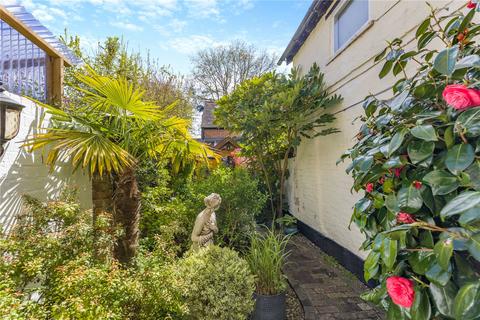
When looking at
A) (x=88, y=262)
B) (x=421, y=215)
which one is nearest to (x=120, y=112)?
(x=88, y=262)

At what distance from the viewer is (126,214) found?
3598 mm

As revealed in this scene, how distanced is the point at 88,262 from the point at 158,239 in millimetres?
1002

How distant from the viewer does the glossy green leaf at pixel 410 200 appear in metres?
1.45

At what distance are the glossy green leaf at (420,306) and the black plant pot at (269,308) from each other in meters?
1.98

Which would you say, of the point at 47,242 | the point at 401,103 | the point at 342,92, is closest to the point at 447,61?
A: the point at 401,103

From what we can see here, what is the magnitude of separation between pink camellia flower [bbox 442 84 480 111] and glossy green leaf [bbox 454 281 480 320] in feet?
2.82

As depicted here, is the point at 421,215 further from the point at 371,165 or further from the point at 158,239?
the point at 158,239

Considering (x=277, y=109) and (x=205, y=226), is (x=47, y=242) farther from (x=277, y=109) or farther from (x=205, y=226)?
(x=277, y=109)

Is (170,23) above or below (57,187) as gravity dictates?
above

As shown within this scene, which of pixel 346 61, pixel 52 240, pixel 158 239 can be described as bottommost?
pixel 158 239

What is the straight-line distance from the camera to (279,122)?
18.7ft

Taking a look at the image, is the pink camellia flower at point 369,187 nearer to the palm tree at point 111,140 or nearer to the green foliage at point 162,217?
the palm tree at point 111,140

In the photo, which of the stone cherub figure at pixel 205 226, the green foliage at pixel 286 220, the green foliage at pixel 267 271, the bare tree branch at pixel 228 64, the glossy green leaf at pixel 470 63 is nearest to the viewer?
the glossy green leaf at pixel 470 63

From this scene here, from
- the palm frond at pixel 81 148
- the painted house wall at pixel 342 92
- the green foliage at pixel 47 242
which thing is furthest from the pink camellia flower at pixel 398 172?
the palm frond at pixel 81 148
